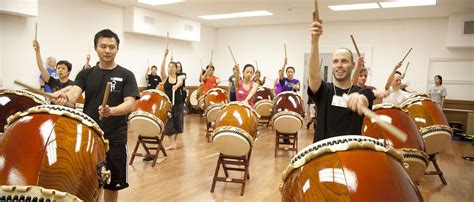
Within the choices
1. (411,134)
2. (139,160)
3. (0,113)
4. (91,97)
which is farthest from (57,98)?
(139,160)

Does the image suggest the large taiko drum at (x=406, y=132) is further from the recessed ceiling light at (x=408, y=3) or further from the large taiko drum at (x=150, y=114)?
the recessed ceiling light at (x=408, y=3)

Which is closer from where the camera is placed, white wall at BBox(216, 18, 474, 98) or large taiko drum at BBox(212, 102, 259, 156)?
large taiko drum at BBox(212, 102, 259, 156)

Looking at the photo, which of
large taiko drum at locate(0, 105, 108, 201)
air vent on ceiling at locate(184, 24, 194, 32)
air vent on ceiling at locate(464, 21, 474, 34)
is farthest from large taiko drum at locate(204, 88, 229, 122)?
air vent on ceiling at locate(464, 21, 474, 34)

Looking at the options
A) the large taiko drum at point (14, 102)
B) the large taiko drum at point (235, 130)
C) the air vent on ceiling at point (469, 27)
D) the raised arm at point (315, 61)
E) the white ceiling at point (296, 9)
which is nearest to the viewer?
the raised arm at point (315, 61)

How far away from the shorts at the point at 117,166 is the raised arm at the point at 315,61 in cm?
124

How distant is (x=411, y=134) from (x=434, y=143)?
1076mm

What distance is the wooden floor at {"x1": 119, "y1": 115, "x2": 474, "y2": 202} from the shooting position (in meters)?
3.21

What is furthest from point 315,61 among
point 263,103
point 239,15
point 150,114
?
point 239,15

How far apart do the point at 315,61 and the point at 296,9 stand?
6362 millimetres

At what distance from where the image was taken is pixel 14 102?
2248 millimetres

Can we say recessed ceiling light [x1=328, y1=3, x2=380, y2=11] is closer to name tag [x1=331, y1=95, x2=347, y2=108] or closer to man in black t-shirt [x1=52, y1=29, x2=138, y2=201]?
name tag [x1=331, y1=95, x2=347, y2=108]

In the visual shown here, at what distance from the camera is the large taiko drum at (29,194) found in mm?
1189

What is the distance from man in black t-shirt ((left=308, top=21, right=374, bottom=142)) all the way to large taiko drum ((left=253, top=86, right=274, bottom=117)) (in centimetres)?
403

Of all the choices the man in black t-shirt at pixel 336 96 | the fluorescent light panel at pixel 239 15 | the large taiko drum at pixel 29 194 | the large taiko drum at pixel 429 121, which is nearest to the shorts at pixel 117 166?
the large taiko drum at pixel 29 194
